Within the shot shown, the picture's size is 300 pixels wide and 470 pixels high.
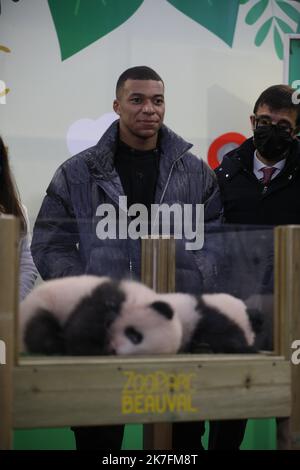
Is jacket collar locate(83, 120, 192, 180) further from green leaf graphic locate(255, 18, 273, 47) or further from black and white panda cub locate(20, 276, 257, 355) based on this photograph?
green leaf graphic locate(255, 18, 273, 47)

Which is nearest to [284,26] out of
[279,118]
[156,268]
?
[279,118]

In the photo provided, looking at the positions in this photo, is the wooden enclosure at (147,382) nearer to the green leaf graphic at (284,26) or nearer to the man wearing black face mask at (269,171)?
the man wearing black face mask at (269,171)

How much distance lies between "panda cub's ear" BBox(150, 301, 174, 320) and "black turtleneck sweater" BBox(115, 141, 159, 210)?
882mm

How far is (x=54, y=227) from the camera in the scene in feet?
6.70

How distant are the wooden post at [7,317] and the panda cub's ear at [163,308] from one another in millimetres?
311

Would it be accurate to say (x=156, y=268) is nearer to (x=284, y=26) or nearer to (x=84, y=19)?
(x=84, y=19)

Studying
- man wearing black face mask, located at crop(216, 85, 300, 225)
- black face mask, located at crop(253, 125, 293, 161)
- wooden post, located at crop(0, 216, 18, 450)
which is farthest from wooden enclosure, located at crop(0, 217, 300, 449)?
black face mask, located at crop(253, 125, 293, 161)

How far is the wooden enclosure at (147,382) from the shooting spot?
5.46 feet

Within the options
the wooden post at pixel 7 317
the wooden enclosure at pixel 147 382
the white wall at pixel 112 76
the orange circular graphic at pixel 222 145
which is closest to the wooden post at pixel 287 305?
the wooden enclosure at pixel 147 382

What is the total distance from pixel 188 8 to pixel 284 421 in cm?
217

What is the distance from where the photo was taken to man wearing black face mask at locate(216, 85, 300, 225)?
282 cm
